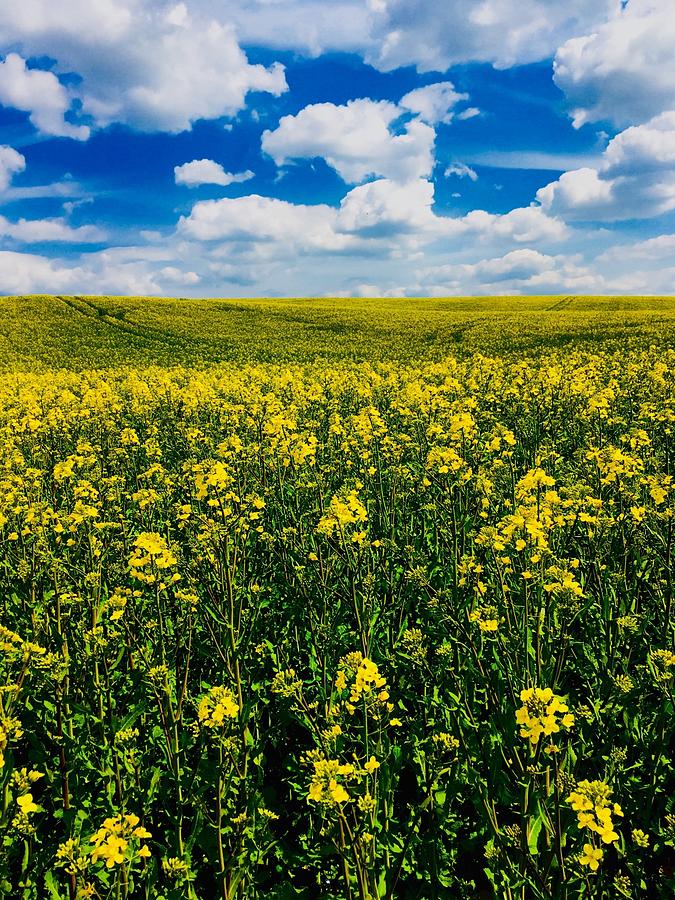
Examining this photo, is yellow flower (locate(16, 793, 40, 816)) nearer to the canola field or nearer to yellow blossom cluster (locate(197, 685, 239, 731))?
the canola field

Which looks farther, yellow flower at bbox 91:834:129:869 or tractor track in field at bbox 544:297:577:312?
tractor track in field at bbox 544:297:577:312

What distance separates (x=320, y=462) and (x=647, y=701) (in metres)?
5.09

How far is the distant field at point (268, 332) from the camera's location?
28906 mm

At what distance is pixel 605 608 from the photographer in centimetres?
396

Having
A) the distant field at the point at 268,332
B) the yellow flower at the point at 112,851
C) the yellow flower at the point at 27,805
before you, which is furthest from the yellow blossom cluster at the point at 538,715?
the distant field at the point at 268,332

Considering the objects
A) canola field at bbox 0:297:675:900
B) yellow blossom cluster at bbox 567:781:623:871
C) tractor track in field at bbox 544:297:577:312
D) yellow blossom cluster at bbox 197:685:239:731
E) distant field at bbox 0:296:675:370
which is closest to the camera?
yellow blossom cluster at bbox 567:781:623:871

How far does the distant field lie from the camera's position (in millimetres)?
28906

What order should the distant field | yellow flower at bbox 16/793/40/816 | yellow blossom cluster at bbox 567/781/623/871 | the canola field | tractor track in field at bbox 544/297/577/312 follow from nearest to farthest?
yellow blossom cluster at bbox 567/781/623/871 → yellow flower at bbox 16/793/40/816 → the canola field → the distant field → tractor track in field at bbox 544/297/577/312

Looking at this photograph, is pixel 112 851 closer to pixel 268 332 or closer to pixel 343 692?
pixel 343 692

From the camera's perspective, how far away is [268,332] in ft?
130

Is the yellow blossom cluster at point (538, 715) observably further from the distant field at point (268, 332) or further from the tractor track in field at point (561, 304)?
the tractor track in field at point (561, 304)

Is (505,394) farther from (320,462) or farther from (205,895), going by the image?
(205,895)

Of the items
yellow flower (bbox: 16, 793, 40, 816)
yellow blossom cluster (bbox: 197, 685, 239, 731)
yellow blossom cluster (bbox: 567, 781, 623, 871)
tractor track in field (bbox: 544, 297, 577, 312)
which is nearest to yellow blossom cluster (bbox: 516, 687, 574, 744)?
yellow blossom cluster (bbox: 567, 781, 623, 871)

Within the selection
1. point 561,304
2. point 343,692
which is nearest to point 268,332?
point 561,304
